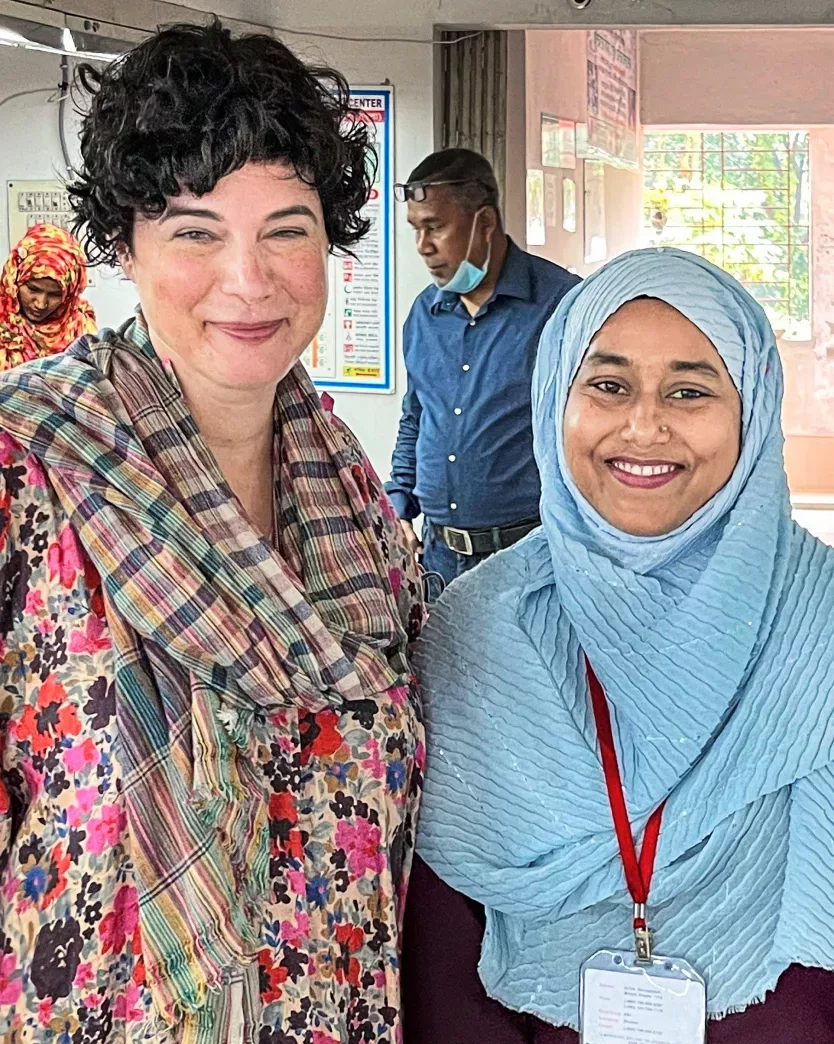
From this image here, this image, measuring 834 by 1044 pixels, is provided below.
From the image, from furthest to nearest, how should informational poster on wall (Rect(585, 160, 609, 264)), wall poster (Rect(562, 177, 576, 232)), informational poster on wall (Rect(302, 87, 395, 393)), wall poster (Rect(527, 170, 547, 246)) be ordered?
informational poster on wall (Rect(585, 160, 609, 264))
wall poster (Rect(562, 177, 576, 232))
wall poster (Rect(527, 170, 547, 246))
informational poster on wall (Rect(302, 87, 395, 393))

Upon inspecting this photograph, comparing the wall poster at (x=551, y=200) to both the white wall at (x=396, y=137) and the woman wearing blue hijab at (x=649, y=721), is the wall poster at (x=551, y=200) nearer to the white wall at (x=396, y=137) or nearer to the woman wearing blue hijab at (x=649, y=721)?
the white wall at (x=396, y=137)

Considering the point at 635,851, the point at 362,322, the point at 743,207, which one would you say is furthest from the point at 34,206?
the point at 743,207

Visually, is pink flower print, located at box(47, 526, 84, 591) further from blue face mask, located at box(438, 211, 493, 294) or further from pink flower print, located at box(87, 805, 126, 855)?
blue face mask, located at box(438, 211, 493, 294)

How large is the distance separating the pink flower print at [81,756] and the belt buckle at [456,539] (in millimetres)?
2121

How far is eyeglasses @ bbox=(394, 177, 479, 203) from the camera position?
3264 millimetres

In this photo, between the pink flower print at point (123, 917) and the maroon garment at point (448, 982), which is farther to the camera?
the maroon garment at point (448, 982)

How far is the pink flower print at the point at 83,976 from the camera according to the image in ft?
4.15

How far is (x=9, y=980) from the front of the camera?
126 cm

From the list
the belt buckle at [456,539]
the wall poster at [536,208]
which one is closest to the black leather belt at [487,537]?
the belt buckle at [456,539]

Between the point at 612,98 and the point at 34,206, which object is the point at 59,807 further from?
the point at 612,98

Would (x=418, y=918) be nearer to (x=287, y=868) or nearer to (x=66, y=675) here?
(x=287, y=868)

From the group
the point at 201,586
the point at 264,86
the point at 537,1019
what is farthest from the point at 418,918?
the point at 264,86

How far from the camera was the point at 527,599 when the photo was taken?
5.02 ft

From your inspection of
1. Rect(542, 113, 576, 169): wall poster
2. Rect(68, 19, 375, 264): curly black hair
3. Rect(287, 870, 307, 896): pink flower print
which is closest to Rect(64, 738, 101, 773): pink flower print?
Rect(287, 870, 307, 896): pink flower print
